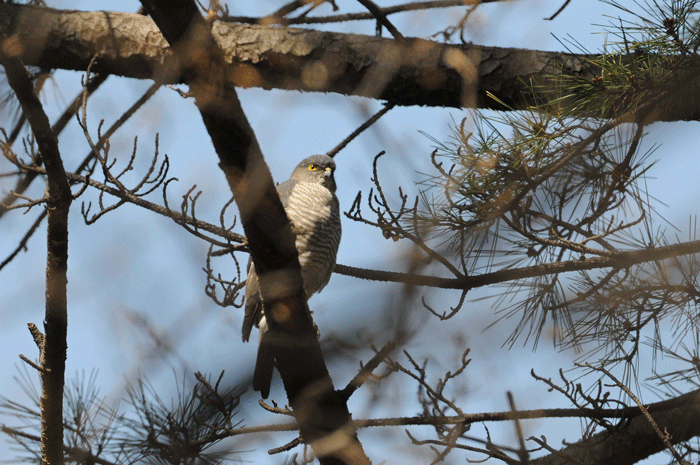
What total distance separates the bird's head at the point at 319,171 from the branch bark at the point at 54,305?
218 centimetres

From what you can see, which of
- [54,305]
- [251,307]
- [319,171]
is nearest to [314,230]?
[251,307]

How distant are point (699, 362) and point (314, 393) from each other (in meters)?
1.67

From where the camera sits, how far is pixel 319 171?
4.61 m

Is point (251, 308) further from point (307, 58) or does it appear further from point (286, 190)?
point (307, 58)

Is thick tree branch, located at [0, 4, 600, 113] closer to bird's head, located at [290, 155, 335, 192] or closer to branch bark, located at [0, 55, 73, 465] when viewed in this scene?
bird's head, located at [290, 155, 335, 192]

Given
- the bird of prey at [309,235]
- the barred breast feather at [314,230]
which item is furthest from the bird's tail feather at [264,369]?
the barred breast feather at [314,230]

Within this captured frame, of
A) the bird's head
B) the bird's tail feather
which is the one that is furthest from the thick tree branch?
the bird's tail feather

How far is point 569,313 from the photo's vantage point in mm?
3086

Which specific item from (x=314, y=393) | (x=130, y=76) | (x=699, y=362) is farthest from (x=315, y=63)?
(x=699, y=362)

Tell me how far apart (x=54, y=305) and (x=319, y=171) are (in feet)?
7.80

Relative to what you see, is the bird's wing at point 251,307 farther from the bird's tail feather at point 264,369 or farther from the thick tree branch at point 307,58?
the thick tree branch at point 307,58

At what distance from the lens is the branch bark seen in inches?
97.2

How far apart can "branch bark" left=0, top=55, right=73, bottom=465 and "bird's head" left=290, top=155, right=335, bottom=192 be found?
2176 mm

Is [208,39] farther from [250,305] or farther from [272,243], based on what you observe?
[250,305]
